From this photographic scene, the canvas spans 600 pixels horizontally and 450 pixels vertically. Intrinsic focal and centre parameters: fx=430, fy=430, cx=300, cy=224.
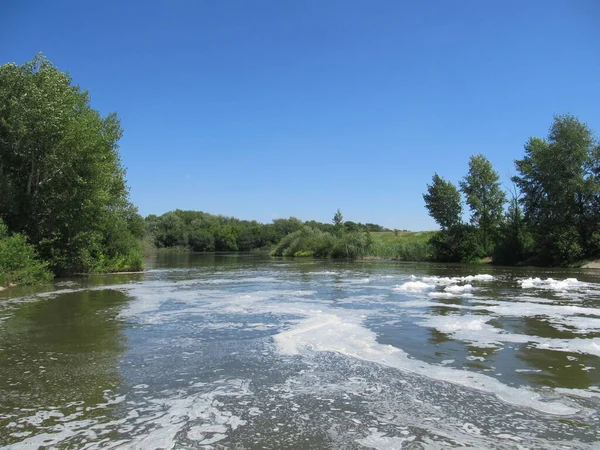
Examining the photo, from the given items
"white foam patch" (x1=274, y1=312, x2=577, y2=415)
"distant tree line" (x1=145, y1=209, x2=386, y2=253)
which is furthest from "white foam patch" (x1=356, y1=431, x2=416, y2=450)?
"distant tree line" (x1=145, y1=209, x2=386, y2=253)

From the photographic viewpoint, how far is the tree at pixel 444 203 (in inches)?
2426

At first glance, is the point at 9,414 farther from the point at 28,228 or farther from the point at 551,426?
the point at 28,228

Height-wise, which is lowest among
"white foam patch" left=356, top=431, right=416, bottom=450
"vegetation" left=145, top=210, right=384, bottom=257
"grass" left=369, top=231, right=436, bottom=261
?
"white foam patch" left=356, top=431, right=416, bottom=450

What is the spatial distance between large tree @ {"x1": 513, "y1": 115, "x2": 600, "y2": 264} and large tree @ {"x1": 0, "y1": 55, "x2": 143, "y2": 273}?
4305 centimetres

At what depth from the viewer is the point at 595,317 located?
1276cm

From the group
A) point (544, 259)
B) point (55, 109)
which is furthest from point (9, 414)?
point (544, 259)

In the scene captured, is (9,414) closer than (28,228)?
Yes

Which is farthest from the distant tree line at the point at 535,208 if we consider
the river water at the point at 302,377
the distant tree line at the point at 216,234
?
the distant tree line at the point at 216,234

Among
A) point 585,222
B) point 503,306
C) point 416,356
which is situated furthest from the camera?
point 585,222

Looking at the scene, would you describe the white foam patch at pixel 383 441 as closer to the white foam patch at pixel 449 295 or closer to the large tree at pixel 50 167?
the white foam patch at pixel 449 295

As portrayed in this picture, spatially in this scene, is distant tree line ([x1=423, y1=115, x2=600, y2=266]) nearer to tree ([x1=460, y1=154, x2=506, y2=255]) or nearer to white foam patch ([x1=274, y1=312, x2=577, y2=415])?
tree ([x1=460, y1=154, x2=506, y2=255])

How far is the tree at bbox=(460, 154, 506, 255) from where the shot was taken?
5803 cm

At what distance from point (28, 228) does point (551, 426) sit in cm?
3083

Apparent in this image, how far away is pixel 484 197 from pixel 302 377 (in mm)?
57766
